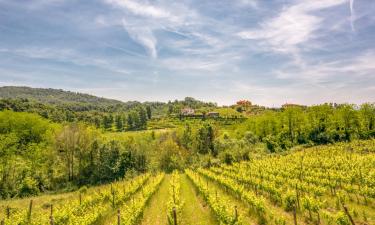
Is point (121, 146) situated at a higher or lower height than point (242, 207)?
higher

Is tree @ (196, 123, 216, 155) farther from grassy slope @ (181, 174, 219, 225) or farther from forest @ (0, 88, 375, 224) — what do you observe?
grassy slope @ (181, 174, 219, 225)

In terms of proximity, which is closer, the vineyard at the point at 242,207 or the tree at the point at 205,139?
the vineyard at the point at 242,207

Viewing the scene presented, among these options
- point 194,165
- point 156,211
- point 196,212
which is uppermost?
point 196,212

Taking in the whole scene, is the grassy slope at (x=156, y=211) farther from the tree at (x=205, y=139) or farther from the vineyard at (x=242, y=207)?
the tree at (x=205, y=139)

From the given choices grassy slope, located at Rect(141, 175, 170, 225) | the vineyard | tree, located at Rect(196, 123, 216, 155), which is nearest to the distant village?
tree, located at Rect(196, 123, 216, 155)

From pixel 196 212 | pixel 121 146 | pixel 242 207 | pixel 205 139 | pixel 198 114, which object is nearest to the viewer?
pixel 196 212

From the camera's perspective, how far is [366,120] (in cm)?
6631

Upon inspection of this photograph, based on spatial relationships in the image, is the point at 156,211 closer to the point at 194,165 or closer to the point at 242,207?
A: the point at 242,207

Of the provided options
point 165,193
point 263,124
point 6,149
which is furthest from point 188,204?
point 263,124

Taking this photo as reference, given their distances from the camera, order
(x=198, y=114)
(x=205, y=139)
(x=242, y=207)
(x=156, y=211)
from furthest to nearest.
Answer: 1. (x=198, y=114)
2. (x=205, y=139)
3. (x=156, y=211)
4. (x=242, y=207)

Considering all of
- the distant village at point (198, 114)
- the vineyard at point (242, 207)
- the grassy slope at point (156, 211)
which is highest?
the distant village at point (198, 114)

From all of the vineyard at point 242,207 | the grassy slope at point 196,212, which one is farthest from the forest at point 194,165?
the grassy slope at point 196,212

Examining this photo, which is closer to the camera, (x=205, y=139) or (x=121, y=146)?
(x=121, y=146)

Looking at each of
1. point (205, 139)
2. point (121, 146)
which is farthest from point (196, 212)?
point (205, 139)
